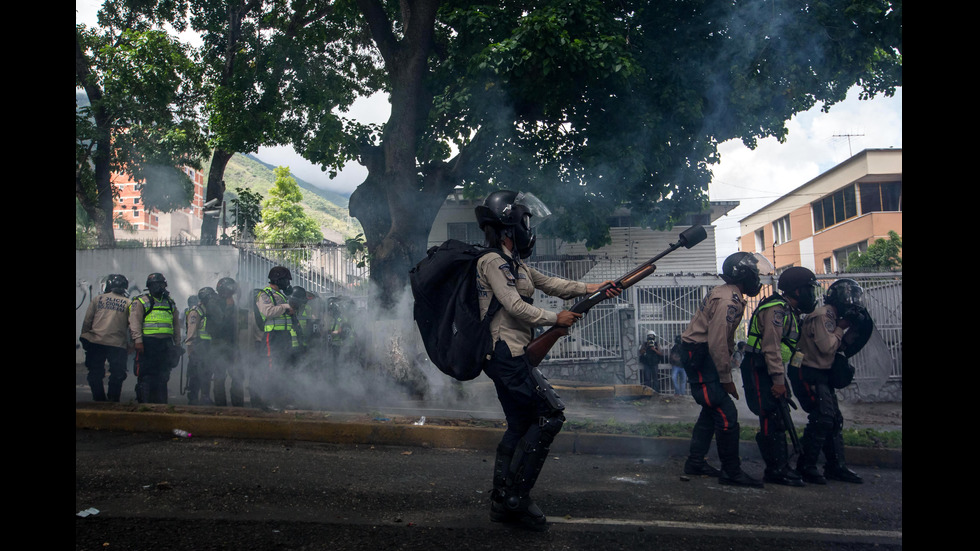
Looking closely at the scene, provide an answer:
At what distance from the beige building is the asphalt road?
1810cm

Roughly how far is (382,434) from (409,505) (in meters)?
A: 2.29

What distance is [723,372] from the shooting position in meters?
5.05

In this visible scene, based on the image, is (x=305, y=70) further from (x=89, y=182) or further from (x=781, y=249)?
(x=781, y=249)

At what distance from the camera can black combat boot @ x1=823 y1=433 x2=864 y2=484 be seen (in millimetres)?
5277

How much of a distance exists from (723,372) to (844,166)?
27508mm

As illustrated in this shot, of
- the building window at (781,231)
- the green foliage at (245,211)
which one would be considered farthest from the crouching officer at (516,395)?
the building window at (781,231)

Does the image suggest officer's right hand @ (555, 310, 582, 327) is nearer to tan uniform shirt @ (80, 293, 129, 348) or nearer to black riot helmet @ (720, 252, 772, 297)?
black riot helmet @ (720, 252, 772, 297)

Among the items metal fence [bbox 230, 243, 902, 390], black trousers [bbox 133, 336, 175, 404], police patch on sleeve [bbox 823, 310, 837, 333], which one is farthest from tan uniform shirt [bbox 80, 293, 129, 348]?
police patch on sleeve [bbox 823, 310, 837, 333]

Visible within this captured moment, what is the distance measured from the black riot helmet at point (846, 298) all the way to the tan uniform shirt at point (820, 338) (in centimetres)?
6

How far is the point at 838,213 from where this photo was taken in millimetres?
30047
